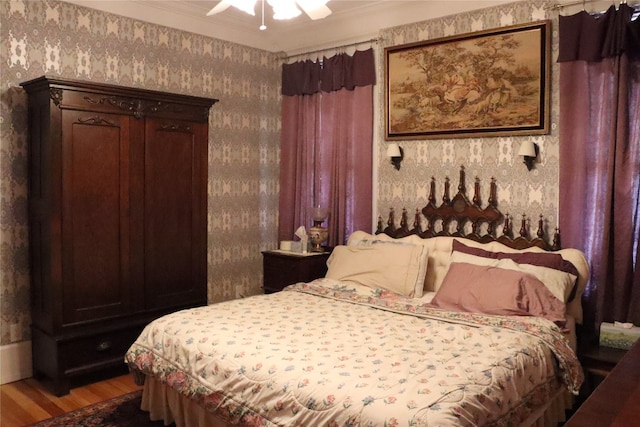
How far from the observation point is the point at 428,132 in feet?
13.9

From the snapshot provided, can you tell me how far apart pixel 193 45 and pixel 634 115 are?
11.3 ft

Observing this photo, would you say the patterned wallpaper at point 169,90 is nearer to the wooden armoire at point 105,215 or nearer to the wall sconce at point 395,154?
the wooden armoire at point 105,215

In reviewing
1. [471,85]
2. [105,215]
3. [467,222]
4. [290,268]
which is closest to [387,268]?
[467,222]

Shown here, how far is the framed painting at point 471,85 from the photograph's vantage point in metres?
3.70

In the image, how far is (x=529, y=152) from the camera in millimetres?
3646

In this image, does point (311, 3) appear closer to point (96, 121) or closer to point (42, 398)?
point (96, 121)

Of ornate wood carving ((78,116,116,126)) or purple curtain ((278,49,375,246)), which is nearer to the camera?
ornate wood carving ((78,116,116,126))

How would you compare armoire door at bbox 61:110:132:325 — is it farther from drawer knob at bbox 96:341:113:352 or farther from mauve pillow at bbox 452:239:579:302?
mauve pillow at bbox 452:239:579:302

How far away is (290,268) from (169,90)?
5.95 feet

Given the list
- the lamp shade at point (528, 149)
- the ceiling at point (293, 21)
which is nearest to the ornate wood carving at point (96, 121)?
the ceiling at point (293, 21)

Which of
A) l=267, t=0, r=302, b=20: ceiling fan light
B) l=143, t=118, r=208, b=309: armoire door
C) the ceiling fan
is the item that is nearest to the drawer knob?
l=143, t=118, r=208, b=309: armoire door

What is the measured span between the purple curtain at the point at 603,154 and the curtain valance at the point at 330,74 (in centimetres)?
160

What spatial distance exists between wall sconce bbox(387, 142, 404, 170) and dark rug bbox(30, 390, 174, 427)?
8.42 ft

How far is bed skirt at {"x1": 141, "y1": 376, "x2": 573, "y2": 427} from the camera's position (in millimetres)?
2656
